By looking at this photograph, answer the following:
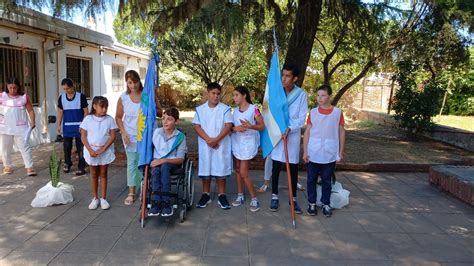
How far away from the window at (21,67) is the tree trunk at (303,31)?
5.31 m

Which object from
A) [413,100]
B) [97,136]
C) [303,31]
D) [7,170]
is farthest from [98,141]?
[413,100]

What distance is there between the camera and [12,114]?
596 cm

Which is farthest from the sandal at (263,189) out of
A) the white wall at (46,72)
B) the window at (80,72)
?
the window at (80,72)

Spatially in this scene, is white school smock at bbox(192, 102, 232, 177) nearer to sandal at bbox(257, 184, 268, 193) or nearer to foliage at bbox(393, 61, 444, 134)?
sandal at bbox(257, 184, 268, 193)

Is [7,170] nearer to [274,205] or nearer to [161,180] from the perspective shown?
[161,180]

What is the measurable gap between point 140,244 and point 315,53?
13784 mm

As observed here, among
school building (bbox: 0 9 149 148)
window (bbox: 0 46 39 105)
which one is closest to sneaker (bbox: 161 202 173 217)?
school building (bbox: 0 9 149 148)

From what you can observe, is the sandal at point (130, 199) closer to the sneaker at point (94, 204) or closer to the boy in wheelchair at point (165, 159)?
the sneaker at point (94, 204)

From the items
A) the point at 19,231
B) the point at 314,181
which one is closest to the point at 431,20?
the point at 314,181

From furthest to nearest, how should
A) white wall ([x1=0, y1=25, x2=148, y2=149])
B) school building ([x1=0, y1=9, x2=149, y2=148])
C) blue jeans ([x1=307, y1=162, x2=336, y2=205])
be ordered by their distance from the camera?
white wall ([x1=0, y1=25, x2=148, y2=149]) → school building ([x1=0, y1=9, x2=149, y2=148]) → blue jeans ([x1=307, y1=162, x2=336, y2=205])

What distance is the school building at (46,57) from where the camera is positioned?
25.4 ft

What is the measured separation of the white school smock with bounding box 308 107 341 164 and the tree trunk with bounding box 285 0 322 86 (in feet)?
11.2

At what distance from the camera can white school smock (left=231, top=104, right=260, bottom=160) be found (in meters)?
4.72

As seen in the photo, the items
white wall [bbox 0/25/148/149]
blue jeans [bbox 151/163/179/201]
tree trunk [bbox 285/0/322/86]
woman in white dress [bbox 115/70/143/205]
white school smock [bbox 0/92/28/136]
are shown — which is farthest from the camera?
white wall [bbox 0/25/148/149]
